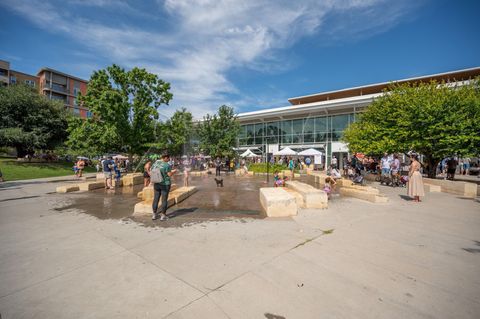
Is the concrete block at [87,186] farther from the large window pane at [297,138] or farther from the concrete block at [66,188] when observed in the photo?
the large window pane at [297,138]

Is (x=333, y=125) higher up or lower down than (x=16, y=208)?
higher up

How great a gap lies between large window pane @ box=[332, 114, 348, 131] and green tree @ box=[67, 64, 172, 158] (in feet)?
74.2

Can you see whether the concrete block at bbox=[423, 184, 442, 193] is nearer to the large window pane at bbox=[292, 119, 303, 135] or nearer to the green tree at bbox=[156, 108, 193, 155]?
the green tree at bbox=[156, 108, 193, 155]

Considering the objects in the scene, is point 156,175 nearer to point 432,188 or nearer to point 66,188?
point 66,188

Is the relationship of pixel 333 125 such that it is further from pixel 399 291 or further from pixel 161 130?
pixel 399 291

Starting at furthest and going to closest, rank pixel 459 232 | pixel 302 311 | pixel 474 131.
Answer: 1. pixel 474 131
2. pixel 459 232
3. pixel 302 311

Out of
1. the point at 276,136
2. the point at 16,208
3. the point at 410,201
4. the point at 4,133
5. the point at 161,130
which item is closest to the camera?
the point at 16,208

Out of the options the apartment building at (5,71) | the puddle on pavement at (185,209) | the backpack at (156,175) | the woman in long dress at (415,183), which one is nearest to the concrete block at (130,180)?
the puddle on pavement at (185,209)

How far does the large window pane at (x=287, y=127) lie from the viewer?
35647 mm

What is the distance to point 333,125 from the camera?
102 feet

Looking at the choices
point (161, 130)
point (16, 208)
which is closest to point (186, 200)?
point (16, 208)

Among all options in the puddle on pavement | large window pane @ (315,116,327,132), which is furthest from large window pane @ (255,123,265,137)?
the puddle on pavement

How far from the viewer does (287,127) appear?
35969mm

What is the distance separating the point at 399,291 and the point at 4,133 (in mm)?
31714
